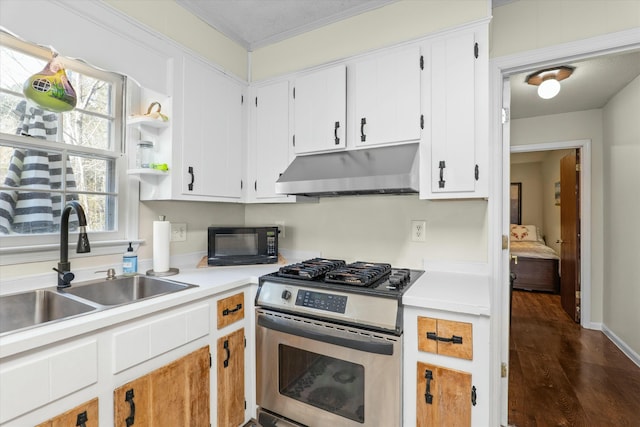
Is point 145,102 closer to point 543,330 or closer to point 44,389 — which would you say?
point 44,389

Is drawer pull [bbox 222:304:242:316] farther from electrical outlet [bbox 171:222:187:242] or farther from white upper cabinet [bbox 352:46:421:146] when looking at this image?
white upper cabinet [bbox 352:46:421:146]

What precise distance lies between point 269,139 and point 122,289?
1298mm

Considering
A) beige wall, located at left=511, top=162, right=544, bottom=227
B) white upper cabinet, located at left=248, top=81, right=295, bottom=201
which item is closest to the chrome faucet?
white upper cabinet, located at left=248, top=81, right=295, bottom=201

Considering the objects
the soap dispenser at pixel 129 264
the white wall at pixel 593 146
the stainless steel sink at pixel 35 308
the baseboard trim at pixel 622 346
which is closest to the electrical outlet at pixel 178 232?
the soap dispenser at pixel 129 264

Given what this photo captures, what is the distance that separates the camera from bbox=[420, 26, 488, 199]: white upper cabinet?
1.62 m

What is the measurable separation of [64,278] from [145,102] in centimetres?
107

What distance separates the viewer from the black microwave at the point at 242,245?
83.0 inches

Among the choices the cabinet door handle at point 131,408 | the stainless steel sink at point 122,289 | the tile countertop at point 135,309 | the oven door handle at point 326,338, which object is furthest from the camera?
the stainless steel sink at point 122,289

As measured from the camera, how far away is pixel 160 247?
5.93 ft

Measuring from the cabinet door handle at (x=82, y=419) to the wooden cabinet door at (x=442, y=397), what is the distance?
125cm

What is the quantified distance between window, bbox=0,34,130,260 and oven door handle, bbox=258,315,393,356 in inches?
40.1

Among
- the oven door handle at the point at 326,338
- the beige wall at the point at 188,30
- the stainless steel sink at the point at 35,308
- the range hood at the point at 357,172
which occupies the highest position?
the beige wall at the point at 188,30

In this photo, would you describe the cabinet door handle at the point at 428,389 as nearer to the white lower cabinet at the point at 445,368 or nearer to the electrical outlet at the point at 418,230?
the white lower cabinet at the point at 445,368

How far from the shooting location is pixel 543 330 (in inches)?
137
